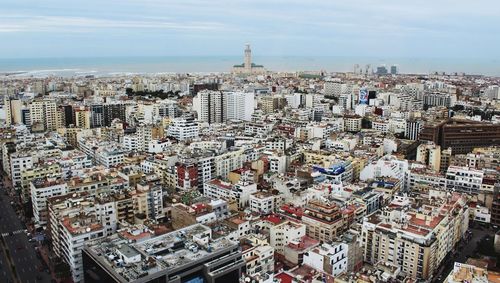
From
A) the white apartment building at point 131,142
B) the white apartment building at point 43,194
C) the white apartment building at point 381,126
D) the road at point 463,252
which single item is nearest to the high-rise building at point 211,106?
the white apartment building at point 131,142

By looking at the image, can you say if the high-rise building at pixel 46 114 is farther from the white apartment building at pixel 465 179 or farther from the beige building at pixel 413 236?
the white apartment building at pixel 465 179

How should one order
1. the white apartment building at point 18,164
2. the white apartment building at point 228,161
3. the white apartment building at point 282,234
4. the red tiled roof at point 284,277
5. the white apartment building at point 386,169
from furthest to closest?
the white apartment building at point 228,161 < the white apartment building at point 18,164 < the white apartment building at point 386,169 < the white apartment building at point 282,234 < the red tiled roof at point 284,277

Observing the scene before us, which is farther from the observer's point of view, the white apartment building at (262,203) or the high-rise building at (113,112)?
the high-rise building at (113,112)

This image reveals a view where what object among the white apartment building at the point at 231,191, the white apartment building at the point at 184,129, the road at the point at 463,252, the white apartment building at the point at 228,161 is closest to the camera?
the road at the point at 463,252

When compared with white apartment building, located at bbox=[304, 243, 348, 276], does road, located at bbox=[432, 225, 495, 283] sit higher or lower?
lower

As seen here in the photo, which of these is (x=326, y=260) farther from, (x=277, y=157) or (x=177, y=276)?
(x=277, y=157)

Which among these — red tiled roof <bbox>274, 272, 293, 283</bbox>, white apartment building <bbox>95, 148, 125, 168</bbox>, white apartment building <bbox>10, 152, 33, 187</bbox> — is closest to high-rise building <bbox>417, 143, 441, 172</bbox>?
red tiled roof <bbox>274, 272, 293, 283</bbox>

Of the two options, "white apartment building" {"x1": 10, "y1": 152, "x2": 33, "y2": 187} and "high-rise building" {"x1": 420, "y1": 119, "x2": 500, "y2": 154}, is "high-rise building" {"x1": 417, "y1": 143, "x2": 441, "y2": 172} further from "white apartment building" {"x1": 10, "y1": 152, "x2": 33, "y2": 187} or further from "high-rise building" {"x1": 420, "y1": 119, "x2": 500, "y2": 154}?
"white apartment building" {"x1": 10, "y1": 152, "x2": 33, "y2": 187}

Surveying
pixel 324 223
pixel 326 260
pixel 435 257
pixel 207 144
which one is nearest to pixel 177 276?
pixel 326 260
